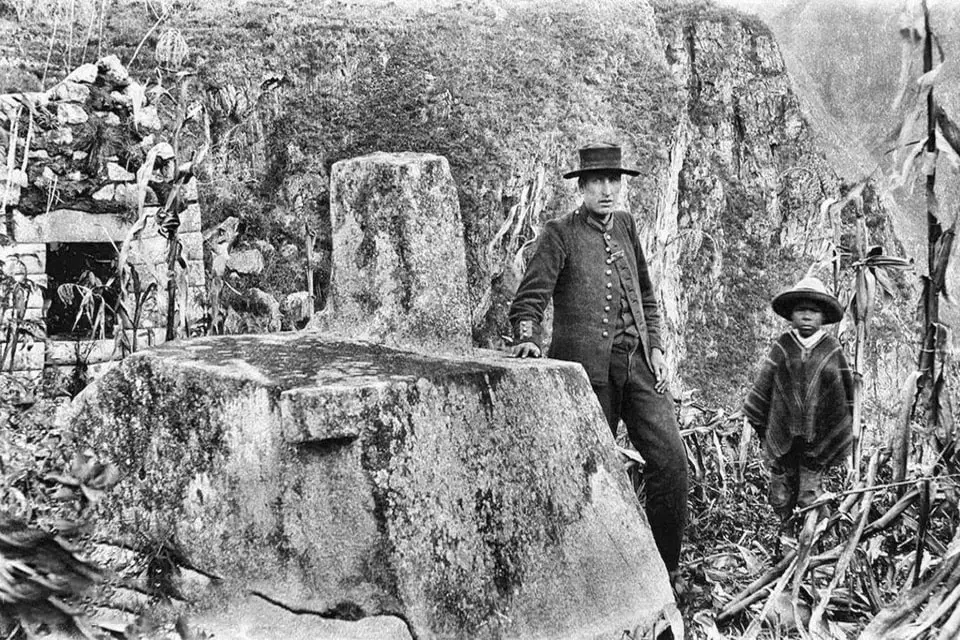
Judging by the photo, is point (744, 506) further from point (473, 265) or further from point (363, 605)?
point (473, 265)

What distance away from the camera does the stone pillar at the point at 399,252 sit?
348 centimetres

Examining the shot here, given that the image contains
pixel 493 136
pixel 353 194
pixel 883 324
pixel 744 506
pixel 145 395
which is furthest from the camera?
pixel 883 324

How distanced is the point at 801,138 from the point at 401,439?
3290cm

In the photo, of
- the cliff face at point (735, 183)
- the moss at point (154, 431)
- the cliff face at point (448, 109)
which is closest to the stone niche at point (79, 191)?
the cliff face at point (448, 109)

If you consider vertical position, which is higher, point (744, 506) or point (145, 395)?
point (145, 395)

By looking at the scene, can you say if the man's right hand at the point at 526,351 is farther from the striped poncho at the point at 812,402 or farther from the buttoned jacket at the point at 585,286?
the striped poncho at the point at 812,402

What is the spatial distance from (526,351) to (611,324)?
66cm

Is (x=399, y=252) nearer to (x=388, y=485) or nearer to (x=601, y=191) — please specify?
(x=388, y=485)

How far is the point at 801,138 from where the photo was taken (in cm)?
3331

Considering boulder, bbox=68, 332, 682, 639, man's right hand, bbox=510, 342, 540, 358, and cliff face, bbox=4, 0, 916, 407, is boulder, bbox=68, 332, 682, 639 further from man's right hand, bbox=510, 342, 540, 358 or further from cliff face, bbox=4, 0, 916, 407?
cliff face, bbox=4, 0, 916, 407

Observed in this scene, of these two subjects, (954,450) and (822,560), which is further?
(822,560)

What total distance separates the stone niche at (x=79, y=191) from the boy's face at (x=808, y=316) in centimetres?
492

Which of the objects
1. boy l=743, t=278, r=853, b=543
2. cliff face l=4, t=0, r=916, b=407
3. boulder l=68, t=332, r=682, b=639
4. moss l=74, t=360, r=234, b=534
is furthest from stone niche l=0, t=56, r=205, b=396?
boy l=743, t=278, r=853, b=543

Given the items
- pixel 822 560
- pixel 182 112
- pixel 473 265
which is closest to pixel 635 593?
pixel 822 560
